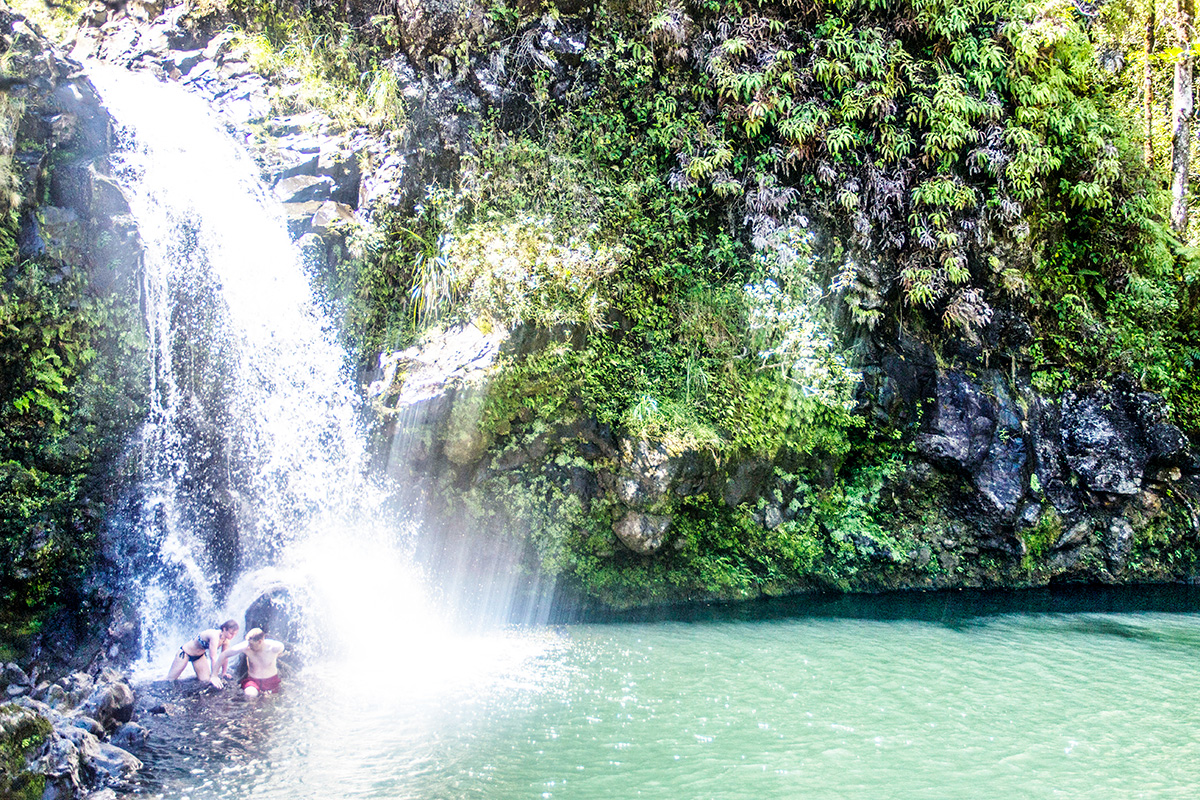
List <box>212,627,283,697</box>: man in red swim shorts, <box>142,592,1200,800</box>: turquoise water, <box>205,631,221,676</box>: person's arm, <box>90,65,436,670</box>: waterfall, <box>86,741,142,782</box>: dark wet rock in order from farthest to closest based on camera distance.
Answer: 1. <box>90,65,436,670</box>: waterfall
2. <box>205,631,221,676</box>: person's arm
3. <box>212,627,283,697</box>: man in red swim shorts
4. <box>86,741,142,782</box>: dark wet rock
5. <box>142,592,1200,800</box>: turquoise water

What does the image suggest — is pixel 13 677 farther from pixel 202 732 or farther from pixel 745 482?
pixel 745 482

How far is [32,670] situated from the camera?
22.5 ft

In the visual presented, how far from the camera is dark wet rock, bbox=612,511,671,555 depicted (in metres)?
8.95

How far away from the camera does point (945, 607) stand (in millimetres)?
9414

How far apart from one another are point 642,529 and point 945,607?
4318 millimetres

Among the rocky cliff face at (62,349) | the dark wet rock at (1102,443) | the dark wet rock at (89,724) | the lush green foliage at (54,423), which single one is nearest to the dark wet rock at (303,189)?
the rocky cliff face at (62,349)

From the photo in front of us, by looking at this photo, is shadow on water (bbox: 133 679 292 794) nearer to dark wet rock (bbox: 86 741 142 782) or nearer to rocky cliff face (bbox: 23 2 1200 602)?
dark wet rock (bbox: 86 741 142 782)

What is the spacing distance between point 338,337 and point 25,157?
150 inches

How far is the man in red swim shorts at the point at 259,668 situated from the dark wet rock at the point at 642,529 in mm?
4187

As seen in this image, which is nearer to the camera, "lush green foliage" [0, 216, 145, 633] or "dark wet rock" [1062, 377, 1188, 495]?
"lush green foliage" [0, 216, 145, 633]

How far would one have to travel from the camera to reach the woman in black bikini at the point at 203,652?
6.89 m

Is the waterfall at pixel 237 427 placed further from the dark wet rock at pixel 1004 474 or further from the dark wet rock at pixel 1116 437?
the dark wet rock at pixel 1116 437

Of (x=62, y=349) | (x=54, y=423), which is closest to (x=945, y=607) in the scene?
(x=54, y=423)

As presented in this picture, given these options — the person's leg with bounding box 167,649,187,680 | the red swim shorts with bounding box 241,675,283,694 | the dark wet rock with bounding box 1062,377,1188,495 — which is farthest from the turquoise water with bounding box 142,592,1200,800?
the dark wet rock with bounding box 1062,377,1188,495
